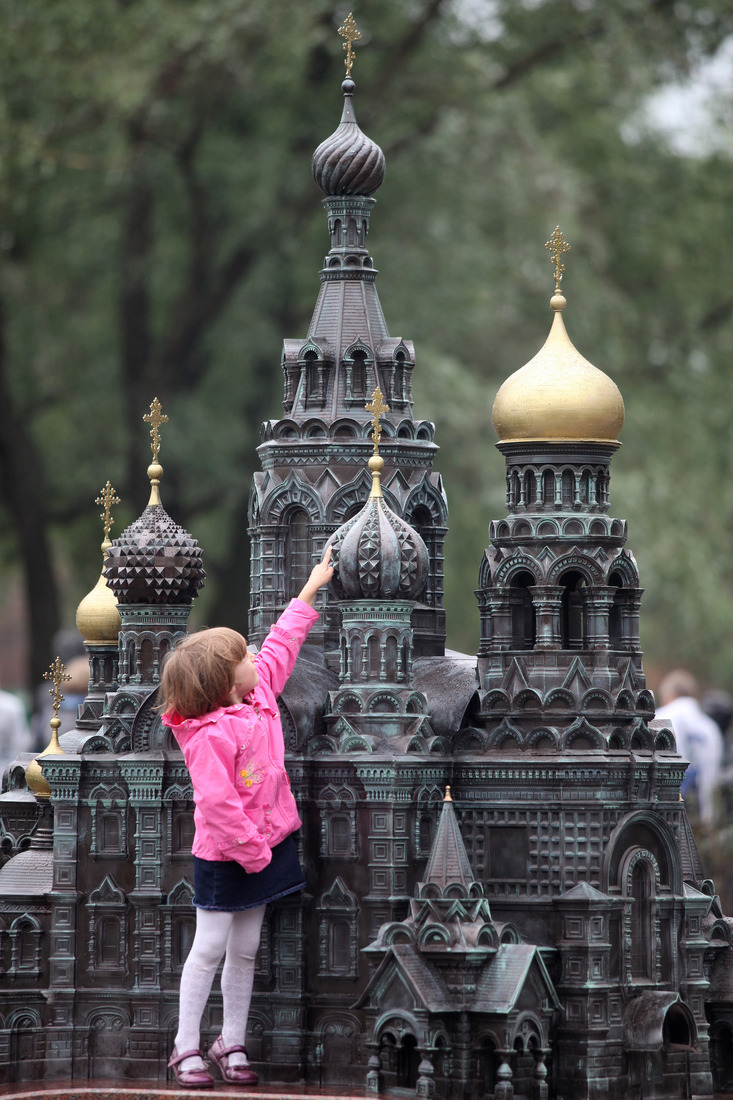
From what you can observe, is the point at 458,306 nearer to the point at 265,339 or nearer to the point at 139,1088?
the point at 265,339

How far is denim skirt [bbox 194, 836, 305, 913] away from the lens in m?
17.9

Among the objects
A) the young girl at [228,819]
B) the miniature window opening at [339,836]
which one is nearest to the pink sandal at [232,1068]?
the young girl at [228,819]

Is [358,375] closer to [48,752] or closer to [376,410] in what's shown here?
[376,410]

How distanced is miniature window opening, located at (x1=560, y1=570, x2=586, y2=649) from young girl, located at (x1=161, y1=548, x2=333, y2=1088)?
118 inches

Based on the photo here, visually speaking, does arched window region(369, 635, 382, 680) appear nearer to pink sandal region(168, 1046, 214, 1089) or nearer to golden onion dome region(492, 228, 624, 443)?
golden onion dome region(492, 228, 624, 443)

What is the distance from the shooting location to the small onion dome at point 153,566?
66.1 ft

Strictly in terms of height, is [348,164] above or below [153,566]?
above

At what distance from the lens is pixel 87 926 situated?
19.8m

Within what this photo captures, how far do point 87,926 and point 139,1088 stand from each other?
1.82 meters

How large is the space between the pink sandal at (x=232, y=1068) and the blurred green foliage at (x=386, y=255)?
18304 millimetres

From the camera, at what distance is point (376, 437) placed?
19656 millimetres

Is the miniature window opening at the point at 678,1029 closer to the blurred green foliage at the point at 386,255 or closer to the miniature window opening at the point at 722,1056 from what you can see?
the miniature window opening at the point at 722,1056

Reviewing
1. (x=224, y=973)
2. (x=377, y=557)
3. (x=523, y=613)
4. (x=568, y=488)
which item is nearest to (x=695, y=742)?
(x=523, y=613)

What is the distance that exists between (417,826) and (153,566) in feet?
10.8
